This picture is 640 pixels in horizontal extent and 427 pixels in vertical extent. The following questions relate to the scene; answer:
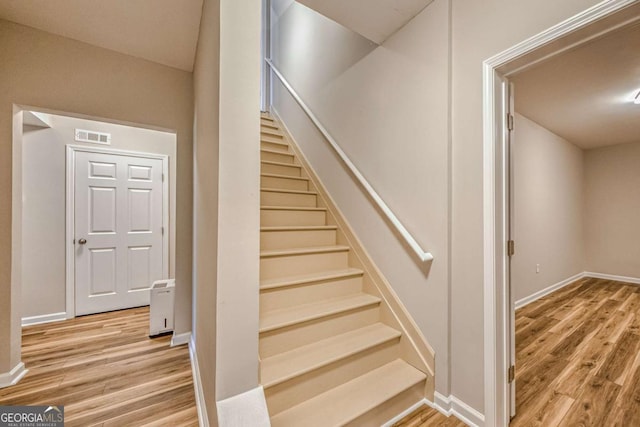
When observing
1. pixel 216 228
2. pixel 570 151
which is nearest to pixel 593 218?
pixel 570 151

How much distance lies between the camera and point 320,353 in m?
1.56

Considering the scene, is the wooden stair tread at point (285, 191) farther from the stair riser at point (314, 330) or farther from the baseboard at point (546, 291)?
the baseboard at point (546, 291)

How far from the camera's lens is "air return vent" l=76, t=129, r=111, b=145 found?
10.3ft

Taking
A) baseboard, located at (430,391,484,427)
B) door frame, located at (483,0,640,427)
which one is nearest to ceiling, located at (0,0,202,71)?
door frame, located at (483,0,640,427)

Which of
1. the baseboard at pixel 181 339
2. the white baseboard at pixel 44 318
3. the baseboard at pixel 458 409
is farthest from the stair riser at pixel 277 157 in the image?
the white baseboard at pixel 44 318

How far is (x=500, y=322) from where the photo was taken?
55.8 inches

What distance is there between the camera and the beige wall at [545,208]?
3.38 metres

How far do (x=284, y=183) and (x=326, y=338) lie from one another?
1689 mm

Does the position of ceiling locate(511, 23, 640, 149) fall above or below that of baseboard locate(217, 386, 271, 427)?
above

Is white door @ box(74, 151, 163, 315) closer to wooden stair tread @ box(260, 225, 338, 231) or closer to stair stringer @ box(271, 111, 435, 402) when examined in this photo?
wooden stair tread @ box(260, 225, 338, 231)

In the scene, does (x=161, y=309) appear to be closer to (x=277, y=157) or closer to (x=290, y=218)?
(x=290, y=218)

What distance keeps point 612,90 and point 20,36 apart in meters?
5.15

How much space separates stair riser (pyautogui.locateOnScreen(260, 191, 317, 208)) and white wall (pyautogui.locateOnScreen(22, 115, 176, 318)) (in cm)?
246

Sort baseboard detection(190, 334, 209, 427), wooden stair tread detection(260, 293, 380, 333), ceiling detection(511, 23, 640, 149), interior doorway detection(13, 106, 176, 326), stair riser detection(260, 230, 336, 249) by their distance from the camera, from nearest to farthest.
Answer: baseboard detection(190, 334, 209, 427)
wooden stair tread detection(260, 293, 380, 333)
ceiling detection(511, 23, 640, 149)
stair riser detection(260, 230, 336, 249)
interior doorway detection(13, 106, 176, 326)
